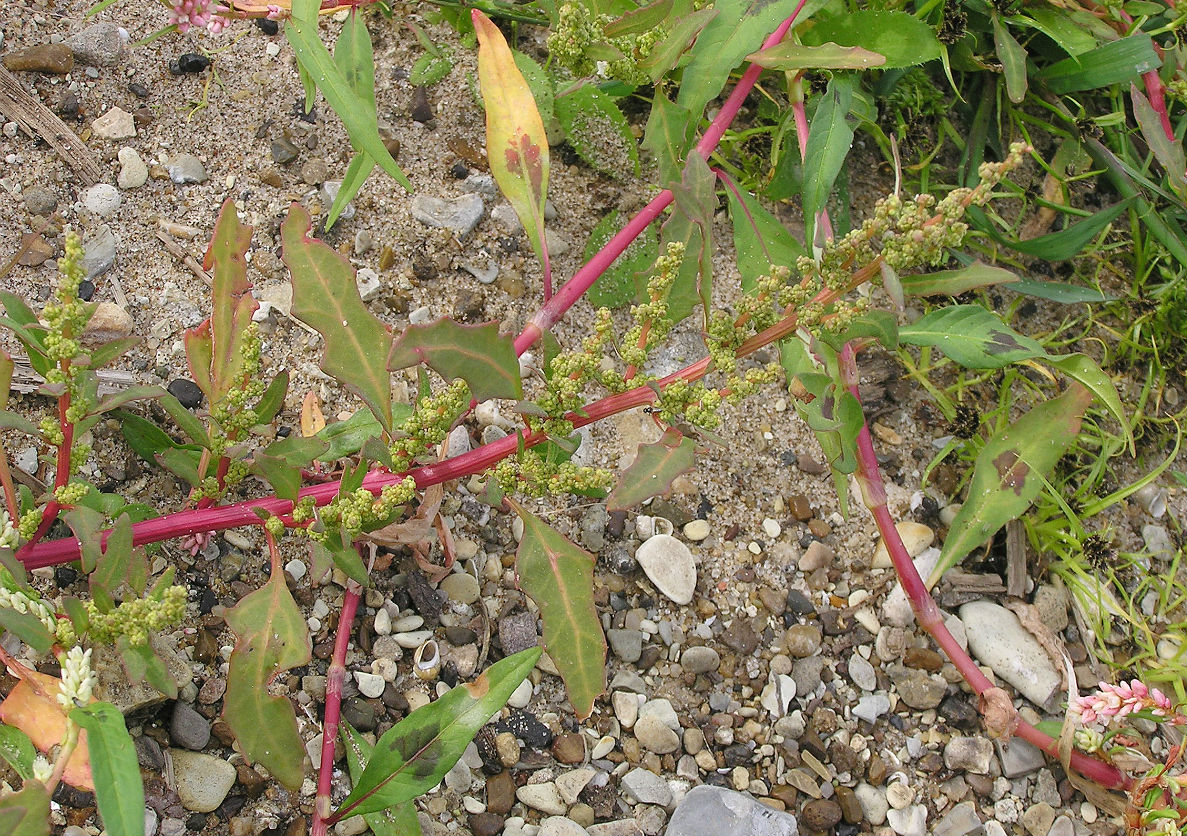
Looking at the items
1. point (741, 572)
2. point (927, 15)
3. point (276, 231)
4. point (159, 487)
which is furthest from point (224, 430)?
point (927, 15)

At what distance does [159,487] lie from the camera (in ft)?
6.56

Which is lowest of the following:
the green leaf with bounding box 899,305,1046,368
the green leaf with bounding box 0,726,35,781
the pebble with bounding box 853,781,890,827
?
the pebble with bounding box 853,781,890,827

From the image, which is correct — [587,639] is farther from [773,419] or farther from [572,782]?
[773,419]

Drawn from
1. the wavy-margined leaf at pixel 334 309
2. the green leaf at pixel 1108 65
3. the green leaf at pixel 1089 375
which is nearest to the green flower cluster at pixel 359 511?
the wavy-margined leaf at pixel 334 309

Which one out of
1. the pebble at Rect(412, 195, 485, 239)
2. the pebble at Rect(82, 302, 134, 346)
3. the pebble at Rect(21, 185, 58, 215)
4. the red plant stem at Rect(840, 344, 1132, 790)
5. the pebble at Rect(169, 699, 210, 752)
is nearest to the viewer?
the pebble at Rect(169, 699, 210, 752)

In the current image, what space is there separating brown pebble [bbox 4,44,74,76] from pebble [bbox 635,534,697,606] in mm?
1652

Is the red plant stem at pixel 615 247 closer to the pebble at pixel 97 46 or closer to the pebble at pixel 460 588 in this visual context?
the pebble at pixel 460 588

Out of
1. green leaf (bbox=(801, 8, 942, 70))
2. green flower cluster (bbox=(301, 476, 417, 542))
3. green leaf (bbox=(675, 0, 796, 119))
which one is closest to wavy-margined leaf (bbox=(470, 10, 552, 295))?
green leaf (bbox=(675, 0, 796, 119))

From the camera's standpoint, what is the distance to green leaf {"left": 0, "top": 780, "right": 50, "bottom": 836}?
1242 mm

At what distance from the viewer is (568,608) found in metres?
1.70

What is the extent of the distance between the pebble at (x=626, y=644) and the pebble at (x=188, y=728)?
0.74 metres

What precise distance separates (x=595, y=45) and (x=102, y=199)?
1112 millimetres

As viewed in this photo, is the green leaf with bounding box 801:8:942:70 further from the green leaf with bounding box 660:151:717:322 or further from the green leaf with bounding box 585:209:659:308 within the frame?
the green leaf with bounding box 660:151:717:322

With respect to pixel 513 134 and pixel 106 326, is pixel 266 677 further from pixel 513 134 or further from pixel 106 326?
pixel 513 134
